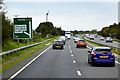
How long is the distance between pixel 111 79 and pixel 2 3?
17.4 metres

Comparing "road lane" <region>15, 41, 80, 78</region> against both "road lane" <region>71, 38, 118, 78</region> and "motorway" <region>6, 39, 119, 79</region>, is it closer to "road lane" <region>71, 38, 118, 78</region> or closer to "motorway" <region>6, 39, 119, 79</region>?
"motorway" <region>6, 39, 119, 79</region>

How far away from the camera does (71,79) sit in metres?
11.7

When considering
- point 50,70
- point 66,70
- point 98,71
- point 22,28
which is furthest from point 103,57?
point 22,28

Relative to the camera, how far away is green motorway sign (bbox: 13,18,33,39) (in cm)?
3509

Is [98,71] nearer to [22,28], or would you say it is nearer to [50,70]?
[50,70]

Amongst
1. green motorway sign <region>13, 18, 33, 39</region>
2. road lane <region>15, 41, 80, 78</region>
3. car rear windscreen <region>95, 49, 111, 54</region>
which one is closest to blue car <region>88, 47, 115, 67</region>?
car rear windscreen <region>95, 49, 111, 54</region>

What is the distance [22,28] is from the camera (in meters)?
35.2

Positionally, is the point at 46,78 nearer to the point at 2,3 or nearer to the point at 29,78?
the point at 29,78

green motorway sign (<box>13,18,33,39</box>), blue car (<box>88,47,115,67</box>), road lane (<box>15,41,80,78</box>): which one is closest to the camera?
road lane (<box>15,41,80,78</box>)

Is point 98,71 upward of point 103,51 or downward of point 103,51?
downward

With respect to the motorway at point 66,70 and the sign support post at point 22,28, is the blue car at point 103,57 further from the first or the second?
the sign support post at point 22,28

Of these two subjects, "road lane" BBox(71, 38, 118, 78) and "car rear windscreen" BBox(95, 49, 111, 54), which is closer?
"road lane" BBox(71, 38, 118, 78)

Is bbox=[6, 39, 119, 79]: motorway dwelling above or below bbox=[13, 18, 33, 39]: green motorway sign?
below

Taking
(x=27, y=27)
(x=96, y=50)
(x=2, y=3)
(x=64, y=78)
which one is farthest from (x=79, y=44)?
(x=64, y=78)
